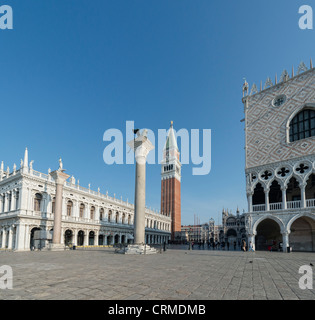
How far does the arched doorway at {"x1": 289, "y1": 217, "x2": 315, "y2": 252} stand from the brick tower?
189 ft

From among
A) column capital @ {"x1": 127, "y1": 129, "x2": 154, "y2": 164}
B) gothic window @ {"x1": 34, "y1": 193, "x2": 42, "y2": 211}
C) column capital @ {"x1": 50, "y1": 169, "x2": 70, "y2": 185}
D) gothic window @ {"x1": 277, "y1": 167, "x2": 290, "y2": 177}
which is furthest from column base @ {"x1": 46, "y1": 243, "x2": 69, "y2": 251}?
gothic window @ {"x1": 277, "y1": 167, "x2": 290, "y2": 177}

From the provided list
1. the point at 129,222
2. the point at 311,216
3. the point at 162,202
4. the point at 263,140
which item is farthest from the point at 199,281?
the point at 162,202

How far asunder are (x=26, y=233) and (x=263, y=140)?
104 feet

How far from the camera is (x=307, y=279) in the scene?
8.07 metres

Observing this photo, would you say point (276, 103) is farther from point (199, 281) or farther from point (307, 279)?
point (199, 281)

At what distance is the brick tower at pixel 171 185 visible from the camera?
3206 inches

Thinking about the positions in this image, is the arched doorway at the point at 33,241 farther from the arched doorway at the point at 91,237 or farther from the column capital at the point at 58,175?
the arched doorway at the point at 91,237

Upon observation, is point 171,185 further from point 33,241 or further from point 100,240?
point 33,241

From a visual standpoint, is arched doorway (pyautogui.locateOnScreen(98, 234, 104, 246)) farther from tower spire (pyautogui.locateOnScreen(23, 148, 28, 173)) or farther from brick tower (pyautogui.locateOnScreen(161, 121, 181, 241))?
brick tower (pyautogui.locateOnScreen(161, 121, 181, 241))

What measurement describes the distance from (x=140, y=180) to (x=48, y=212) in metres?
19.0

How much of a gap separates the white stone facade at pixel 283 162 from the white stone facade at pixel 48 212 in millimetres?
26982

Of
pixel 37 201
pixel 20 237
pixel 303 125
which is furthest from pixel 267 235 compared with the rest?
pixel 37 201

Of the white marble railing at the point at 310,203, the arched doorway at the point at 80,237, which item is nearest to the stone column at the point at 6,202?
the arched doorway at the point at 80,237

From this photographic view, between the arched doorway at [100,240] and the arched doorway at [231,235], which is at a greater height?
the arched doorway at [100,240]
